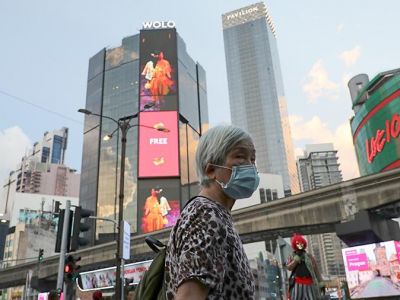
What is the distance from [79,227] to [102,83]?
292 feet

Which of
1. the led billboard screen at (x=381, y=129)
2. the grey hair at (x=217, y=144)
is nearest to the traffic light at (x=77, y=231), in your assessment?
the grey hair at (x=217, y=144)

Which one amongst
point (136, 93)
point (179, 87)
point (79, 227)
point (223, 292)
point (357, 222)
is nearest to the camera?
point (223, 292)

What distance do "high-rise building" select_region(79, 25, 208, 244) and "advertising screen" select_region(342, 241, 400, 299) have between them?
4102 cm

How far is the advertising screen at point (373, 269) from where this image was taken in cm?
2676

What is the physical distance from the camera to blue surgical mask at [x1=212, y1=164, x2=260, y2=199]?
2.17 meters

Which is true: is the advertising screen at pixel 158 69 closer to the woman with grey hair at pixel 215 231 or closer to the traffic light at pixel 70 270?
the traffic light at pixel 70 270

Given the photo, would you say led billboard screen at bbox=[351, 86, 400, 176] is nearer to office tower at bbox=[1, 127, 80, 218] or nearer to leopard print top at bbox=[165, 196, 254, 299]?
leopard print top at bbox=[165, 196, 254, 299]

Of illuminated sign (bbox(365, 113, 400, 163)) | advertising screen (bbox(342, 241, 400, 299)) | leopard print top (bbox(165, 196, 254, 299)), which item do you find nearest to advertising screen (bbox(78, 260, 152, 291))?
advertising screen (bbox(342, 241, 400, 299))

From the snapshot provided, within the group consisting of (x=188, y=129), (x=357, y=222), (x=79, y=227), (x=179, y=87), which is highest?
(x=179, y=87)

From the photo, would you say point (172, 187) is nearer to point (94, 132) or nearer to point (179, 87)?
point (179, 87)

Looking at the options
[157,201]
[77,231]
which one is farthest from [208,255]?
[157,201]

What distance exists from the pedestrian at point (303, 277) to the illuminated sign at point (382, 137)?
165ft

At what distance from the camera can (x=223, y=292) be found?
1.72m

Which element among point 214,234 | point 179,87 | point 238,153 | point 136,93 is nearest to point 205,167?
point 238,153
